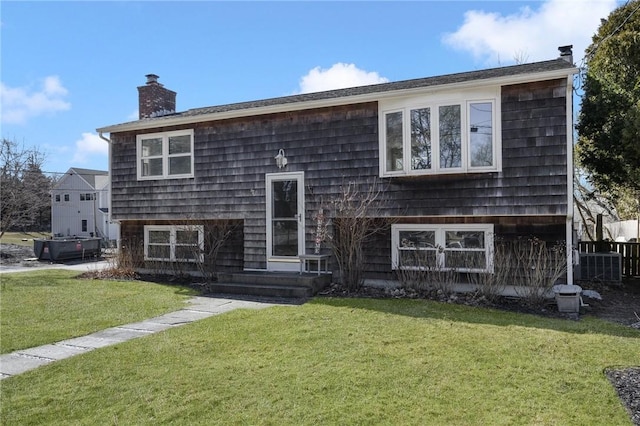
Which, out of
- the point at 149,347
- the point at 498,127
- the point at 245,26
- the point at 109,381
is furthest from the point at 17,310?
the point at 498,127

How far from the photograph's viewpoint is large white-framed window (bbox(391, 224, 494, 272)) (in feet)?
29.5

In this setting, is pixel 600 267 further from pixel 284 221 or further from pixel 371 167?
pixel 284 221

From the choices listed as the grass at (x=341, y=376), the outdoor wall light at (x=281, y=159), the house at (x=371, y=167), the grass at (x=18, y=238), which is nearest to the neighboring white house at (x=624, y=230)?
the house at (x=371, y=167)

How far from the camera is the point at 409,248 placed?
9.62m

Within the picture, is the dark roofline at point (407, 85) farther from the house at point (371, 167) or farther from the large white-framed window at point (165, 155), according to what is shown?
the large white-framed window at point (165, 155)

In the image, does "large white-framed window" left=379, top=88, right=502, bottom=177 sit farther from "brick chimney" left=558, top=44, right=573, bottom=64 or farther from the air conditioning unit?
the air conditioning unit

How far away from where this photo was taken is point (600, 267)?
1109 centimetres

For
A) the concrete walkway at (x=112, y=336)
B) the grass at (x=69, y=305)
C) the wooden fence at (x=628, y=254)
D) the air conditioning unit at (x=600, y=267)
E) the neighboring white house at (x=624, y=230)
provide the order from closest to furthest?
the concrete walkway at (x=112, y=336) < the grass at (x=69, y=305) < the air conditioning unit at (x=600, y=267) < the wooden fence at (x=628, y=254) < the neighboring white house at (x=624, y=230)

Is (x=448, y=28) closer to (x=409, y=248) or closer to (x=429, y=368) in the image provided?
(x=409, y=248)

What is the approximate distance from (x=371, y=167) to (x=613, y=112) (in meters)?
6.26

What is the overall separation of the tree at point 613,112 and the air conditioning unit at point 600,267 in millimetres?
1993

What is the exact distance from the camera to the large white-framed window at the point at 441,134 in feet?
27.8

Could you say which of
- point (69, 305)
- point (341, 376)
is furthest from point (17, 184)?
point (341, 376)

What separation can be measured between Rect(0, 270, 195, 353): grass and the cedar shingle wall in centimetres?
240
